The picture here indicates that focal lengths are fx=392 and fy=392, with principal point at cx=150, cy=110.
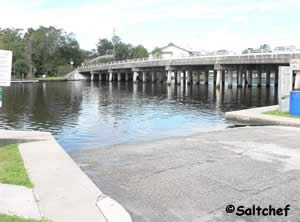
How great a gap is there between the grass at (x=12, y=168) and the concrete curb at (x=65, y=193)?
0.13 meters

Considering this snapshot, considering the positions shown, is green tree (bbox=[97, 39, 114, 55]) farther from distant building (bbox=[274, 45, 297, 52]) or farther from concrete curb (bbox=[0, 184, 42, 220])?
concrete curb (bbox=[0, 184, 42, 220])

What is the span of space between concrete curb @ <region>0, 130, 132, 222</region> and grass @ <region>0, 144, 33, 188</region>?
0.44 feet

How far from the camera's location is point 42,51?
108m

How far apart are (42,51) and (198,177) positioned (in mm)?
106489

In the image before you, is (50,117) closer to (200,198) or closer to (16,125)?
(16,125)

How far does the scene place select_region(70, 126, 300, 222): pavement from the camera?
6180mm

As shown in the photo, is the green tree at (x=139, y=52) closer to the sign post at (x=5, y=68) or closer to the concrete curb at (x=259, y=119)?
the concrete curb at (x=259, y=119)

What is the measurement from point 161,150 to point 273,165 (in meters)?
3.15

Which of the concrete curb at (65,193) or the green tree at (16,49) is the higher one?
the green tree at (16,49)

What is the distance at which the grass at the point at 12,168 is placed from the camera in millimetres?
6984

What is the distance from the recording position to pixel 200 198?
21.7ft

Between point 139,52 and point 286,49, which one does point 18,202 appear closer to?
point 286,49

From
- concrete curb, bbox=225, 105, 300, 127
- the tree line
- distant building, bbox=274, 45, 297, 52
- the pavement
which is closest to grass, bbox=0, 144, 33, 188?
the pavement

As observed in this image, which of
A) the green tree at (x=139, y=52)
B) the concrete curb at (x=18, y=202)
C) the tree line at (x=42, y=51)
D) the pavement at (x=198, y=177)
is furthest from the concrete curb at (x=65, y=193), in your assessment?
the green tree at (x=139, y=52)
